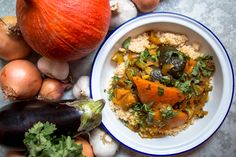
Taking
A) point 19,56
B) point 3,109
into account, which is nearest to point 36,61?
point 19,56

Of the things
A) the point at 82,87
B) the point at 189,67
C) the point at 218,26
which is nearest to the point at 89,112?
the point at 82,87

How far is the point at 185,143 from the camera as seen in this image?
126 cm

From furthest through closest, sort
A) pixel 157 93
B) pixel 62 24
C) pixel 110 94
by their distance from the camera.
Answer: pixel 110 94
pixel 157 93
pixel 62 24

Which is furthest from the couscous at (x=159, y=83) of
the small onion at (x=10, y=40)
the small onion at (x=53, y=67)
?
the small onion at (x=10, y=40)

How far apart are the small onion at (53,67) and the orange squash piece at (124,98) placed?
0.16 metres

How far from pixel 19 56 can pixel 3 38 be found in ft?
0.25

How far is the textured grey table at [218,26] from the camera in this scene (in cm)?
133

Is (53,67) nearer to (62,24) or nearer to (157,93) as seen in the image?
(62,24)

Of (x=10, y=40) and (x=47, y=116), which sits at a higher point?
(x=10, y=40)

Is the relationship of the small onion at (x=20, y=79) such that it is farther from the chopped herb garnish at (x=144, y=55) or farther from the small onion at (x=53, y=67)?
the chopped herb garnish at (x=144, y=55)

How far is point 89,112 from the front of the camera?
122cm

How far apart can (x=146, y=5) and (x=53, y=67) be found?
0.31 metres

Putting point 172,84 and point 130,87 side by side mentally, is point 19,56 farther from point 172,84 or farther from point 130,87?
point 172,84

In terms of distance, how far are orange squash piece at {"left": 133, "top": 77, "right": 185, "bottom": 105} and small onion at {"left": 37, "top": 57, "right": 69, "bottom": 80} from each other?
0.20 m
